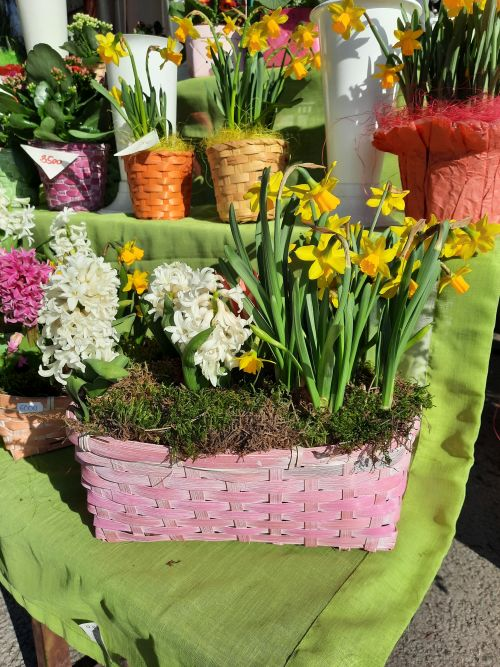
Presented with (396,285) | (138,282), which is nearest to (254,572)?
(396,285)

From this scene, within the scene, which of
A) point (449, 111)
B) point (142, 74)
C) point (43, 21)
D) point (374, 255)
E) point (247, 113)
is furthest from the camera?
point (43, 21)

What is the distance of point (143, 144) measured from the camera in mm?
881

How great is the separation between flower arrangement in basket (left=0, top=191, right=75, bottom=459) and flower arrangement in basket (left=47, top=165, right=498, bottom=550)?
0.21m

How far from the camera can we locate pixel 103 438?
1.92 feet

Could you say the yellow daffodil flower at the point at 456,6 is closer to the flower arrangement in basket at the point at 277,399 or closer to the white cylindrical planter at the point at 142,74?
the flower arrangement in basket at the point at 277,399

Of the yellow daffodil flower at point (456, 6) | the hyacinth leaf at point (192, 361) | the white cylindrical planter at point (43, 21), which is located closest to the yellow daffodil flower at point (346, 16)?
the yellow daffodil flower at point (456, 6)

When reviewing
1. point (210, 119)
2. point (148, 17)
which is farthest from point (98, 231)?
point (148, 17)

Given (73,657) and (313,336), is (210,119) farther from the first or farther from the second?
(73,657)

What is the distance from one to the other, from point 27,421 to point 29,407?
0.9 inches

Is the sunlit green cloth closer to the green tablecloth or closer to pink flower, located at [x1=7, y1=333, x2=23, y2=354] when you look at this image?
the green tablecloth

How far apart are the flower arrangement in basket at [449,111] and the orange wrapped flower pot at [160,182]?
39cm

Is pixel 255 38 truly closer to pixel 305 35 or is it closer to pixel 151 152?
pixel 305 35

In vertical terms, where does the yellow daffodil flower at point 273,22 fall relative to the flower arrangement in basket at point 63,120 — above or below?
above

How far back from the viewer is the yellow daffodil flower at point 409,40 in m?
0.59
